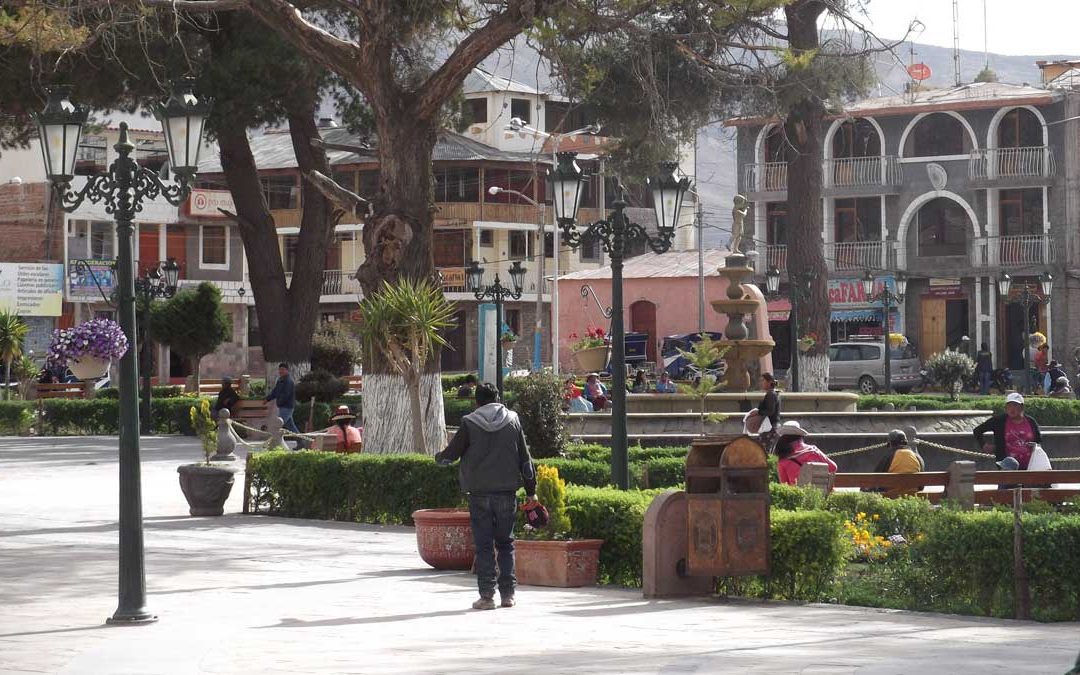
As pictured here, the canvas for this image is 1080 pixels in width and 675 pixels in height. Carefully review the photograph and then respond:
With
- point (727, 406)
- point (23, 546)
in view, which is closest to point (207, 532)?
point (23, 546)

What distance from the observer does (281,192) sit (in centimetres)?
6762

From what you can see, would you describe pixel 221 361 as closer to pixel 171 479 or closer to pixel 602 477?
pixel 171 479

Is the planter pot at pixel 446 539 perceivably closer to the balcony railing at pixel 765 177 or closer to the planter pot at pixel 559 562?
the planter pot at pixel 559 562

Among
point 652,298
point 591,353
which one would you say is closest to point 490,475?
point 591,353

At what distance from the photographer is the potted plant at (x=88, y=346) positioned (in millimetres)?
31328

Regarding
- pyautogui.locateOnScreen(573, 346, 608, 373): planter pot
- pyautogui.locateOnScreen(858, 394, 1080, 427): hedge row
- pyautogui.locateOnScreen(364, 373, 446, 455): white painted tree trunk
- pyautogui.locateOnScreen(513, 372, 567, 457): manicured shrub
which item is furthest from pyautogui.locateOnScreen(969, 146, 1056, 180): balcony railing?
pyautogui.locateOnScreen(513, 372, 567, 457): manicured shrub

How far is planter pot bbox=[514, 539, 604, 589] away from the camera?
1202cm

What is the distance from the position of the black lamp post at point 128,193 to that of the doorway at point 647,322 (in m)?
50.7

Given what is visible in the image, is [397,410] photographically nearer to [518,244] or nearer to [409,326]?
[409,326]

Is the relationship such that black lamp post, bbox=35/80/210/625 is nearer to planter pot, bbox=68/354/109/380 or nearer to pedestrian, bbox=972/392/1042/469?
pedestrian, bbox=972/392/1042/469

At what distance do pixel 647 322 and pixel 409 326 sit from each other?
46.0 metres

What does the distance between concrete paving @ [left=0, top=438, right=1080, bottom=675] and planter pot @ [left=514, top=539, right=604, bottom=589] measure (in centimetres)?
31

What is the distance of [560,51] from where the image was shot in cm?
1769

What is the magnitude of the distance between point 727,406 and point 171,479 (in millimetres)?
8063
